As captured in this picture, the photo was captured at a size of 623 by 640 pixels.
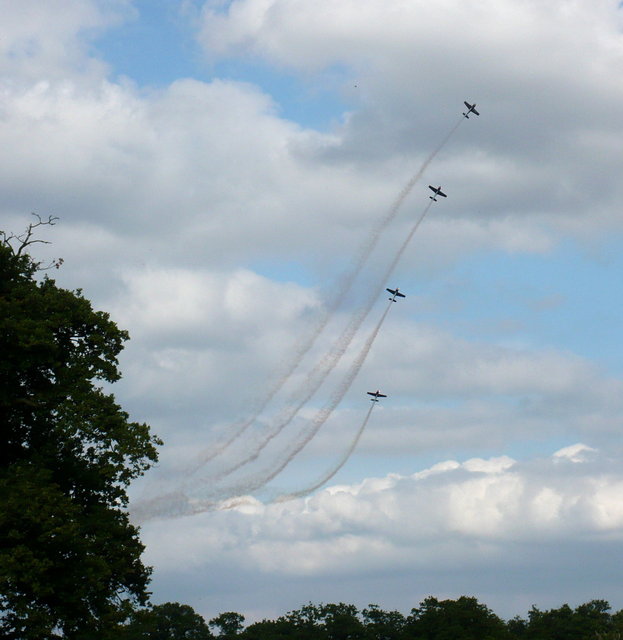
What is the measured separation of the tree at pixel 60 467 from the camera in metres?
40.8

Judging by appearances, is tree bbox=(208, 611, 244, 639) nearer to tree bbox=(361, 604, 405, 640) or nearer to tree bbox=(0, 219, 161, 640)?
tree bbox=(361, 604, 405, 640)

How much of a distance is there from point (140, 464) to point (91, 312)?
26.7ft

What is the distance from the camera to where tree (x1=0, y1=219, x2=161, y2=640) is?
134 feet

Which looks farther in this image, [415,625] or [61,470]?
[415,625]

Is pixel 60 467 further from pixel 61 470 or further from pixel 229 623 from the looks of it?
pixel 229 623

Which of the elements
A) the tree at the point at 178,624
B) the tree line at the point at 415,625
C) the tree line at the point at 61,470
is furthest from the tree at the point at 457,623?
the tree line at the point at 61,470

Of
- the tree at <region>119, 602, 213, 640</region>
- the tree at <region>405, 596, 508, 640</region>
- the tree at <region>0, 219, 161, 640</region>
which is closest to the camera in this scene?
the tree at <region>0, 219, 161, 640</region>

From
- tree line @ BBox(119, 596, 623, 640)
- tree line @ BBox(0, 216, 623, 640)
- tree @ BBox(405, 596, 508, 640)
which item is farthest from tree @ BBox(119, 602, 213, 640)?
tree line @ BBox(0, 216, 623, 640)

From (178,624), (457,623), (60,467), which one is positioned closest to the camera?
(60,467)

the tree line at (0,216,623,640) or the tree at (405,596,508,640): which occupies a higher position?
the tree line at (0,216,623,640)

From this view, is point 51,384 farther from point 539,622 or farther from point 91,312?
point 539,622

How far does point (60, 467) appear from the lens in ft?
151

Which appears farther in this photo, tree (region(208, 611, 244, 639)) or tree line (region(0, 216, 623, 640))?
tree (region(208, 611, 244, 639))

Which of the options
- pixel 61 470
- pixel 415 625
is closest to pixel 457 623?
pixel 415 625
